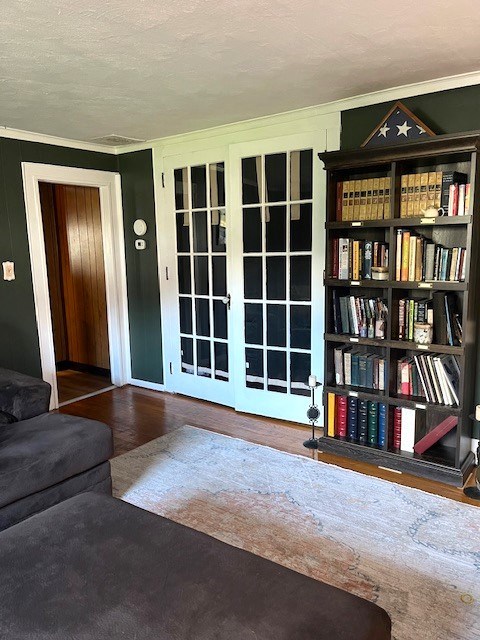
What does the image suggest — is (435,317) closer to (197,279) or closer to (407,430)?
(407,430)

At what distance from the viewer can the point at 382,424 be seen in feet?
10.4

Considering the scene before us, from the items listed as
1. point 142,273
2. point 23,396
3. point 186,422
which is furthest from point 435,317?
point 142,273

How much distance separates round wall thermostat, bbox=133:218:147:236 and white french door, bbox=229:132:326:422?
1.10 m

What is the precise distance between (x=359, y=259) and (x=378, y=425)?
3.64ft

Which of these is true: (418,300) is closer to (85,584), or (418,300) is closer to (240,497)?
(240,497)

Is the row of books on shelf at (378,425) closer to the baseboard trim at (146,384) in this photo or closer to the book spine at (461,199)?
the book spine at (461,199)

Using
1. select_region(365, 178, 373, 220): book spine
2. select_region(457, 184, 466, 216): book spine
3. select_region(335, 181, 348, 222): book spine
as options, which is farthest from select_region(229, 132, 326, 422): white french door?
select_region(457, 184, 466, 216): book spine

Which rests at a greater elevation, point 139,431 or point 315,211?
point 315,211

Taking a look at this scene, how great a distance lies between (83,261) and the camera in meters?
5.24

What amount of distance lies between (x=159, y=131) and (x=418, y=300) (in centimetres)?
251

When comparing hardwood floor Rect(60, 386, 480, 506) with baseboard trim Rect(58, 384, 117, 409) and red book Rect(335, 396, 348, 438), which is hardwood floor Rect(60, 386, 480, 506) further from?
red book Rect(335, 396, 348, 438)

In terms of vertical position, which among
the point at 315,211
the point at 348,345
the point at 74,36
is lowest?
the point at 348,345

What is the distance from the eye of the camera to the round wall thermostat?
4598mm

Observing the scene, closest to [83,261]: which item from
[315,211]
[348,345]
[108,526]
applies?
[315,211]
